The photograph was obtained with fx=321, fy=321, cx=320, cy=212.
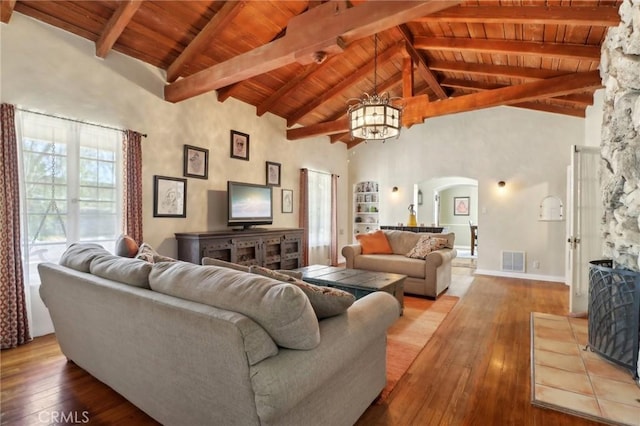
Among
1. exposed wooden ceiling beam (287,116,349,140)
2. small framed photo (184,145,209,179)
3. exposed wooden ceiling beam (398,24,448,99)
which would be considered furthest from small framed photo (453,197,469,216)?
small framed photo (184,145,209,179)

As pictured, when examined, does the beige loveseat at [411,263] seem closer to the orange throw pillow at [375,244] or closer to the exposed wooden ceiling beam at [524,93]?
the orange throw pillow at [375,244]

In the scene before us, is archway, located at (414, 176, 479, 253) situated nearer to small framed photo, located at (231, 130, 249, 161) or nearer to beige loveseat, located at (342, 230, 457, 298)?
beige loveseat, located at (342, 230, 457, 298)

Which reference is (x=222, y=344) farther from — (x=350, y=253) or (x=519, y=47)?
(x=519, y=47)

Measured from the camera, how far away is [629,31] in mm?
2484

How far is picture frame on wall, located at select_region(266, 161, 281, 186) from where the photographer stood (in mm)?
5938

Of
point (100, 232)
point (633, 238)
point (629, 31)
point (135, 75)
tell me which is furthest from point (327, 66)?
point (633, 238)

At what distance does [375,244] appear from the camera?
5.38 metres

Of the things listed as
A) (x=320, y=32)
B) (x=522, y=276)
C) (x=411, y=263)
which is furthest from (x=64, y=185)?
(x=522, y=276)

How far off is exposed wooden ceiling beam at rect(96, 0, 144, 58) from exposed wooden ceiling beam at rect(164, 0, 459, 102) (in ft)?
2.89

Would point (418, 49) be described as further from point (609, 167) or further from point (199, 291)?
point (199, 291)

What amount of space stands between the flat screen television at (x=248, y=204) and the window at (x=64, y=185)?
151cm

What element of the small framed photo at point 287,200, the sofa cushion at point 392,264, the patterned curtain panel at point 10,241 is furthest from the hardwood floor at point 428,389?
the small framed photo at point 287,200

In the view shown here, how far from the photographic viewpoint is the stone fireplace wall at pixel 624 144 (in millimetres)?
2408

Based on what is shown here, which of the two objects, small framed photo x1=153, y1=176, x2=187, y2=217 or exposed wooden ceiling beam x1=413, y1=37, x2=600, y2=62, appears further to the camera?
small framed photo x1=153, y1=176, x2=187, y2=217
